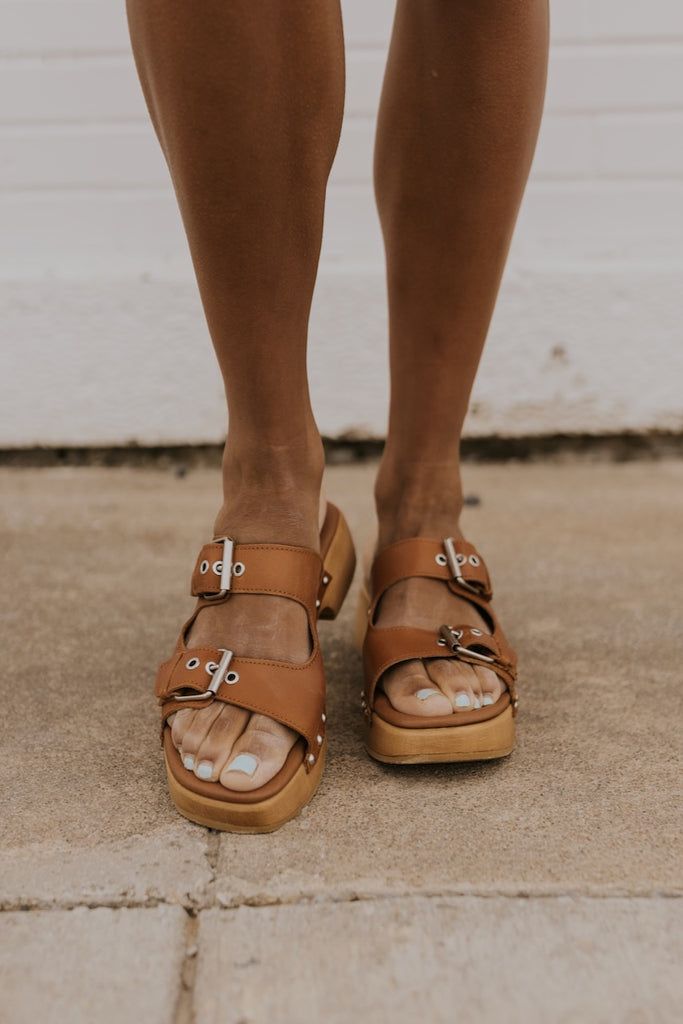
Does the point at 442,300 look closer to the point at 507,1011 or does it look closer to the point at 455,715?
the point at 455,715

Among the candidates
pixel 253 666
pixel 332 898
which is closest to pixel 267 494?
pixel 253 666

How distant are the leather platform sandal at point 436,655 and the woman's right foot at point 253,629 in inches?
3.7

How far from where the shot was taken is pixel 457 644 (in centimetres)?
98

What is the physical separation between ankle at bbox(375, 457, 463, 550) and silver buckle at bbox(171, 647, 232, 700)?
296 millimetres

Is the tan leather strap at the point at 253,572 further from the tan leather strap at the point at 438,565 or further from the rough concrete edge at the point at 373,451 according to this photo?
the rough concrete edge at the point at 373,451

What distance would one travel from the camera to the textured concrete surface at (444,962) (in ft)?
2.07

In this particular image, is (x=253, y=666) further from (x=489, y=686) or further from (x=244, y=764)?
(x=489, y=686)

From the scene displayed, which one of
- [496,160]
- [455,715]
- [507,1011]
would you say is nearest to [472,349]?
[496,160]

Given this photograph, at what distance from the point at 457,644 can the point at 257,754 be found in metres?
0.26

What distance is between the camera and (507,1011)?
630 millimetres

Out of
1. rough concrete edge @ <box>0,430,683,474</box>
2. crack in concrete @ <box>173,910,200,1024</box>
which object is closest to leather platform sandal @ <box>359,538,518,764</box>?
Answer: crack in concrete @ <box>173,910,200,1024</box>

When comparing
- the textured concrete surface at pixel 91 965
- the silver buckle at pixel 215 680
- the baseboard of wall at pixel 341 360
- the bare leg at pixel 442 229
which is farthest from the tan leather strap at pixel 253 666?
the baseboard of wall at pixel 341 360

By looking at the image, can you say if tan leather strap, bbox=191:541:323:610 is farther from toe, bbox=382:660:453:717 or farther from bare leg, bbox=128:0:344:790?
toe, bbox=382:660:453:717

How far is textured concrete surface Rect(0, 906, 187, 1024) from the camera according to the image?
2.08ft
